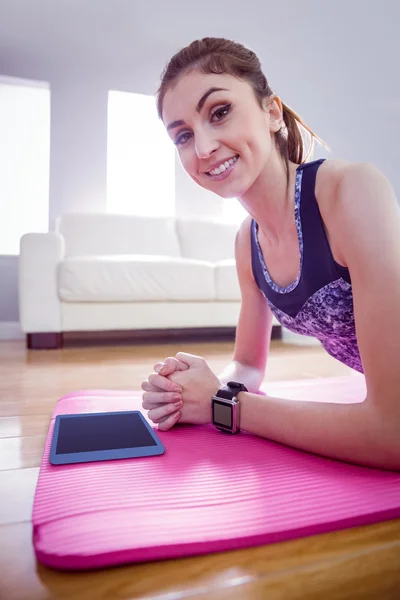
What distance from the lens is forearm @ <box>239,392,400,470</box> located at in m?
0.72

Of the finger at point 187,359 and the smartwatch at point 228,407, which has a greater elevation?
the finger at point 187,359

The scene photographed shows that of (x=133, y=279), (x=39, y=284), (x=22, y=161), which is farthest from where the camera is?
(x=22, y=161)

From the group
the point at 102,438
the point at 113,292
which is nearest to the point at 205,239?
the point at 113,292

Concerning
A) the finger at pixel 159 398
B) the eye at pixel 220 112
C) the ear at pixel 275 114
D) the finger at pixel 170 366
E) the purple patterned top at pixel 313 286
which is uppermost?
the ear at pixel 275 114

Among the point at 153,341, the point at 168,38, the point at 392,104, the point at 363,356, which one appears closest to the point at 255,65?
the point at 363,356

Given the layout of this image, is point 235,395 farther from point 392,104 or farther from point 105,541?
point 392,104

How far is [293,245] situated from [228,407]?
38 cm

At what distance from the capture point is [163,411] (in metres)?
0.96

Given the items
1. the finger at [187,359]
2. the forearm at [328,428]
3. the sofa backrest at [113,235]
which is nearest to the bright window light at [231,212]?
the sofa backrest at [113,235]

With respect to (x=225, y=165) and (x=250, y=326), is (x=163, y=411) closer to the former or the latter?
(x=250, y=326)

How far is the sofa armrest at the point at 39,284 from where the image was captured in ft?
9.57

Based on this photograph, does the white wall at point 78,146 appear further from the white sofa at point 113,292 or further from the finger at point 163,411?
the finger at point 163,411

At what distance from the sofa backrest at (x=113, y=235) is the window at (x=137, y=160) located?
2.52 feet

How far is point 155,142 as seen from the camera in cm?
483
